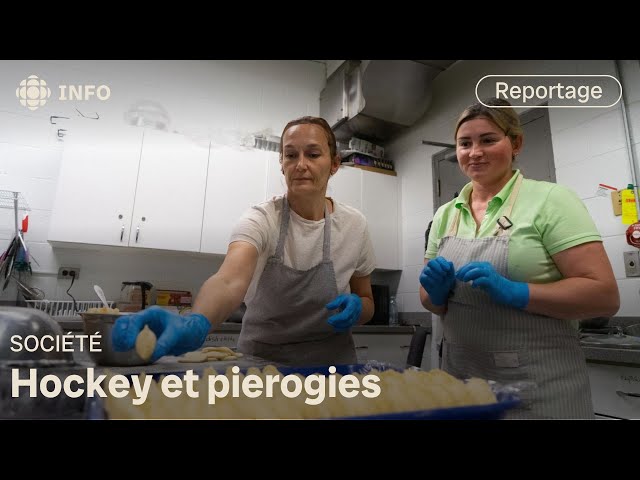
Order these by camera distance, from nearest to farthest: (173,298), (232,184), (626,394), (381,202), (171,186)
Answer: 1. (626,394)
2. (173,298)
3. (171,186)
4. (232,184)
5. (381,202)

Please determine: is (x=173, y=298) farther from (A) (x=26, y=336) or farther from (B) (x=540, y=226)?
(B) (x=540, y=226)

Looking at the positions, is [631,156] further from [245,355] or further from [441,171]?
[245,355]

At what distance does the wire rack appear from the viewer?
0.54 m

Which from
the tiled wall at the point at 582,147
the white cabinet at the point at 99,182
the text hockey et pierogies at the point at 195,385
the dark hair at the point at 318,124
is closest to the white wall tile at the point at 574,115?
the tiled wall at the point at 582,147

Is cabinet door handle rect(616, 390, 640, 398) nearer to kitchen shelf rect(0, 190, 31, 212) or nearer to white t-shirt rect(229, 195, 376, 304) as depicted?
white t-shirt rect(229, 195, 376, 304)

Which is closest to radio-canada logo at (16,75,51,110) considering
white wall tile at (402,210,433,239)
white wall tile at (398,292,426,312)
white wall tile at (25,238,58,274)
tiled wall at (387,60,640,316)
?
white wall tile at (25,238,58,274)

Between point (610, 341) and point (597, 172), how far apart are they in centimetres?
39

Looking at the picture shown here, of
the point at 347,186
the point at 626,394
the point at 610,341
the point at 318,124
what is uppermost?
the point at 347,186

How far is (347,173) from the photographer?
1761mm

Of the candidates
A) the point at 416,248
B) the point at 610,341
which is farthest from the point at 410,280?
the point at 610,341

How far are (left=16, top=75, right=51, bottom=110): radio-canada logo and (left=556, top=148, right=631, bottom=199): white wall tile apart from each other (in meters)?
0.91

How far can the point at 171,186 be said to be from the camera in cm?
102

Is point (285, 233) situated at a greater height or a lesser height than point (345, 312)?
greater
